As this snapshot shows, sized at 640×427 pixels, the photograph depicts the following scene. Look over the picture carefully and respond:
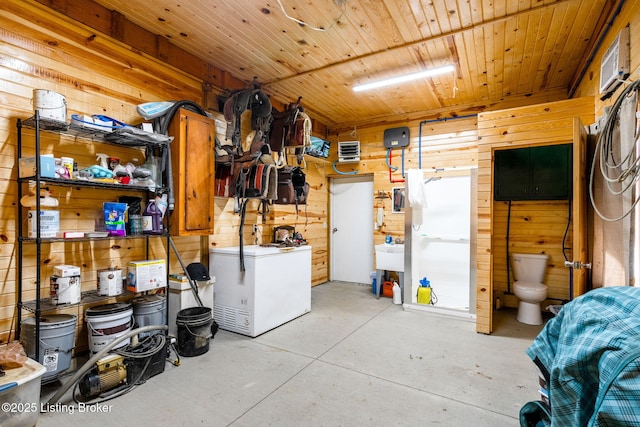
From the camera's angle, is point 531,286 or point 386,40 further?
point 531,286

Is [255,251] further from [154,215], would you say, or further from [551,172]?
[551,172]

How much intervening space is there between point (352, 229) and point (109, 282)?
4126mm

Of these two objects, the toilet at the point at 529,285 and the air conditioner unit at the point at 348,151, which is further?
the air conditioner unit at the point at 348,151

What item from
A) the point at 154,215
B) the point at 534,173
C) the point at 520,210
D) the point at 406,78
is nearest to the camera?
the point at 154,215

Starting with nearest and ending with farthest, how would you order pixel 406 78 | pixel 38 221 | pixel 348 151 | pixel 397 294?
pixel 38 221
pixel 406 78
pixel 397 294
pixel 348 151

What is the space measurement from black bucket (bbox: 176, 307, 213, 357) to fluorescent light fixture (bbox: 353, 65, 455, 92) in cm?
346

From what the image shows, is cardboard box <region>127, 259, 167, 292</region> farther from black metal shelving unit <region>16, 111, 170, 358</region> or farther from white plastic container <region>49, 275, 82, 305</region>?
white plastic container <region>49, 275, 82, 305</region>

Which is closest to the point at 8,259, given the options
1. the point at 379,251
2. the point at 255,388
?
the point at 255,388

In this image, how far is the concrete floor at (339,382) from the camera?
196 centimetres

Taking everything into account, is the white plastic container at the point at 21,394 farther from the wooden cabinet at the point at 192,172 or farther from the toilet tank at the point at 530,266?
the toilet tank at the point at 530,266

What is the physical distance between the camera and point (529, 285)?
12.5ft

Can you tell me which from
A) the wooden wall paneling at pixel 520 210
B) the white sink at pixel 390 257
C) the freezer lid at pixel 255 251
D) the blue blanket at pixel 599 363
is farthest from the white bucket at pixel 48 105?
the white sink at pixel 390 257

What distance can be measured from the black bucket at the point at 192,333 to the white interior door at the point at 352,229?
137 inches

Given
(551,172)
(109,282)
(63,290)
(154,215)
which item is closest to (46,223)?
(63,290)
